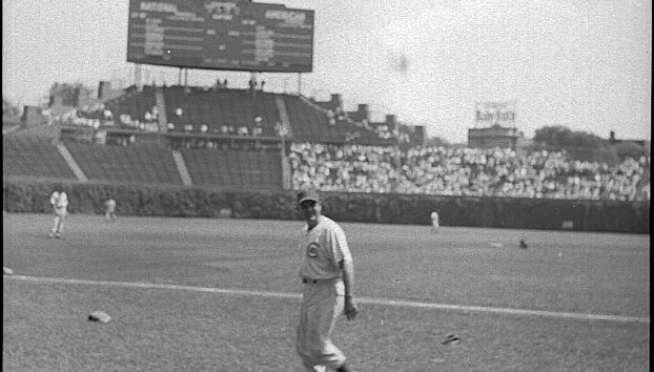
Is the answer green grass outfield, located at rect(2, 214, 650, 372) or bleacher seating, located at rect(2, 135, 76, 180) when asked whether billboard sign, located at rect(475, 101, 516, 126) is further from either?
bleacher seating, located at rect(2, 135, 76, 180)

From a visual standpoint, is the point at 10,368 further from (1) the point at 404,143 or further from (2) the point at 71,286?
(1) the point at 404,143

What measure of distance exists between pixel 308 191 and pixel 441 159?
3487 cm

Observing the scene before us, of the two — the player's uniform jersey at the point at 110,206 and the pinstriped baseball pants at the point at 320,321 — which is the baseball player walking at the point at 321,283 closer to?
the pinstriped baseball pants at the point at 320,321

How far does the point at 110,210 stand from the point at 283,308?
23.0 meters

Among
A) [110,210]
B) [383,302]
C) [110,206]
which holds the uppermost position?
[383,302]

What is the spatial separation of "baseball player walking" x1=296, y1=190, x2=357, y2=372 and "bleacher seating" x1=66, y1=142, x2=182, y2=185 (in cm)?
3139

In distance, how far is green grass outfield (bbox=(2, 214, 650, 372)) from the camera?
7684 mm

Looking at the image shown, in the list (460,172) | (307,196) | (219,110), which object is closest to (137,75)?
(219,110)

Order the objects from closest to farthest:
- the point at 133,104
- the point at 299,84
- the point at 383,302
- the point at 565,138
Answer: the point at 383,302
the point at 565,138
the point at 133,104
the point at 299,84

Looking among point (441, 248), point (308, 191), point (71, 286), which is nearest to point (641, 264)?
point (441, 248)

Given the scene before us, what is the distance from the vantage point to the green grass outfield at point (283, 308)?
25.2 feet

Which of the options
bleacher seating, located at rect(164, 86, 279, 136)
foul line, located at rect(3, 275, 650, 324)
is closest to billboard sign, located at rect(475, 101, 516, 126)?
foul line, located at rect(3, 275, 650, 324)

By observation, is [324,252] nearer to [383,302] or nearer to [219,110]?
[383,302]

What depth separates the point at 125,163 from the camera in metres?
36.7
